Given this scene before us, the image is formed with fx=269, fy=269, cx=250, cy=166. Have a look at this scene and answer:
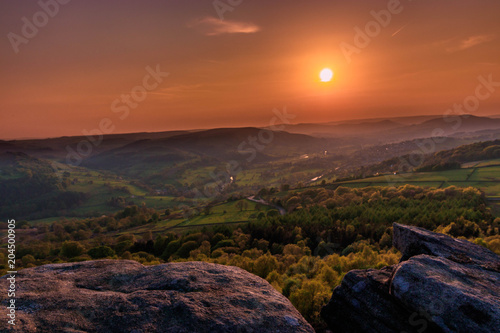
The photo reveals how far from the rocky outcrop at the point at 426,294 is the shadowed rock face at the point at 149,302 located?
3.89 metres

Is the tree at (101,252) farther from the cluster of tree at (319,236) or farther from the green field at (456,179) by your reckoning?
the green field at (456,179)

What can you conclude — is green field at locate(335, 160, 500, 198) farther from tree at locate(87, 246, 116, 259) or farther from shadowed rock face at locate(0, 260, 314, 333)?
shadowed rock face at locate(0, 260, 314, 333)

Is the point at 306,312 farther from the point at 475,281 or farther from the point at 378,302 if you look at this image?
the point at 475,281

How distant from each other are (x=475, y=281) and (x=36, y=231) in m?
247

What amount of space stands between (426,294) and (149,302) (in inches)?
470

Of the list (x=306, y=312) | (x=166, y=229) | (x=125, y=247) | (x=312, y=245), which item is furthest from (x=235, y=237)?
(x=306, y=312)

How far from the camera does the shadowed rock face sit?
34.1ft

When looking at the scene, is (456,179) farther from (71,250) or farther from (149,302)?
(71,250)

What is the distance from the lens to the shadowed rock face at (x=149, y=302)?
10383mm

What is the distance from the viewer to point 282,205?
559 ft

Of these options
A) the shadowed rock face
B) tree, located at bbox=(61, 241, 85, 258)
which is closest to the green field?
the shadowed rock face

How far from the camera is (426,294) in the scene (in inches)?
456

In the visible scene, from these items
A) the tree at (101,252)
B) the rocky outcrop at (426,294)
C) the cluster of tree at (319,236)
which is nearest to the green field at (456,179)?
the cluster of tree at (319,236)

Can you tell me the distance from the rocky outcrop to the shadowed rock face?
3.89 meters
